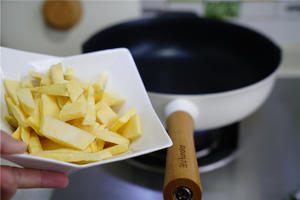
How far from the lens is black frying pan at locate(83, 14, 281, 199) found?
58cm

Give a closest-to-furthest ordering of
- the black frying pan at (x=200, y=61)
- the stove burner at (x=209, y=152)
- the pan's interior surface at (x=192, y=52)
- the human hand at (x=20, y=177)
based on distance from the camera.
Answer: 1. the human hand at (x=20, y=177)
2. the black frying pan at (x=200, y=61)
3. the stove burner at (x=209, y=152)
4. the pan's interior surface at (x=192, y=52)

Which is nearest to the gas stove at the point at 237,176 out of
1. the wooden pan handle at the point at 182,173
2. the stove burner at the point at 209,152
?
the stove burner at the point at 209,152

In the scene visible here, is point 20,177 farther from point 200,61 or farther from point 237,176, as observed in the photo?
point 200,61

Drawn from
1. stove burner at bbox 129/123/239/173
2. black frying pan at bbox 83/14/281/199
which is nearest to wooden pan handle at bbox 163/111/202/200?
black frying pan at bbox 83/14/281/199

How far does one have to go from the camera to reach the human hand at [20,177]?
0.34 m

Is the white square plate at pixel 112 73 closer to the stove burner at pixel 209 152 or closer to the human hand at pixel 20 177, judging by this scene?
the human hand at pixel 20 177

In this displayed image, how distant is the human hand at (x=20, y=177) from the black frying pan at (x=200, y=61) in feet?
0.75

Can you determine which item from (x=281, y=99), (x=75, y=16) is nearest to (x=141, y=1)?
(x=75, y=16)

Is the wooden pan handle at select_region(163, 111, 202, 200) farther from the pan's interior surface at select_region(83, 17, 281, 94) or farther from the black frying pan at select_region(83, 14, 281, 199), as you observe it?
the pan's interior surface at select_region(83, 17, 281, 94)

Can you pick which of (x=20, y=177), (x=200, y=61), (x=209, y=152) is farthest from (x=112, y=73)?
(x=200, y=61)

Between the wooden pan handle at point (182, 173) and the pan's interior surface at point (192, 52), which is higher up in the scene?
the wooden pan handle at point (182, 173)

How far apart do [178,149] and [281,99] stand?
662 mm

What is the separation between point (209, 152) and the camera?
720 mm

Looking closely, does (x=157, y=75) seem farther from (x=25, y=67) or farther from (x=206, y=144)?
(x=25, y=67)
